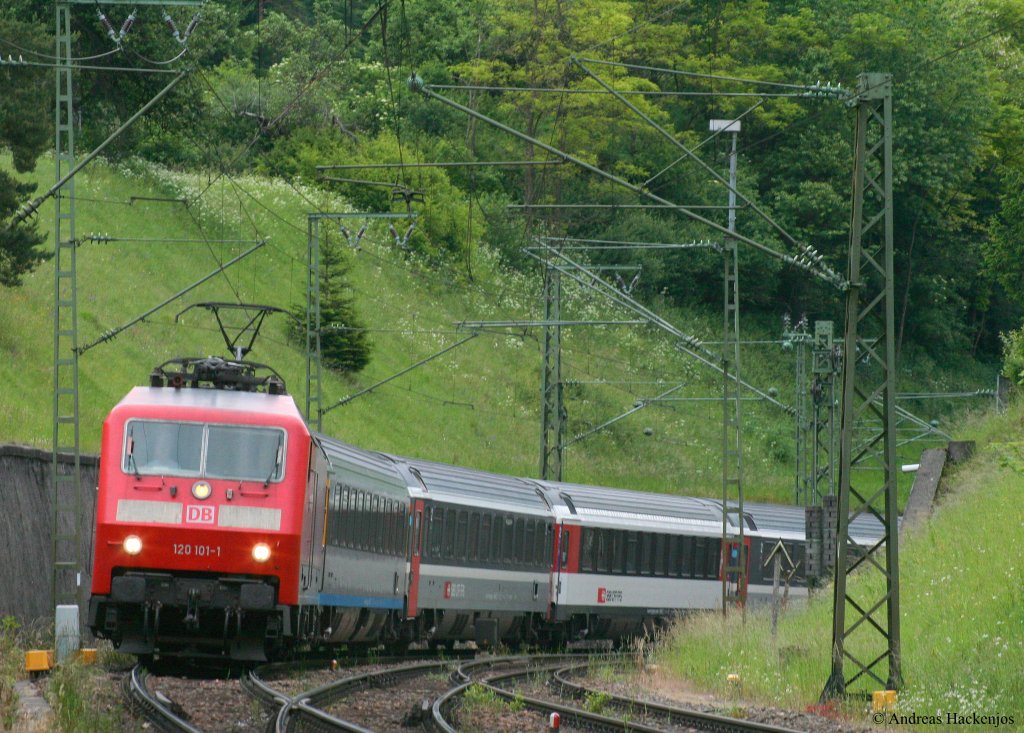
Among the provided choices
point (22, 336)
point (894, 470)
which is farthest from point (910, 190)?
point (894, 470)

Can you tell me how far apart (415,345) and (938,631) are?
125 feet

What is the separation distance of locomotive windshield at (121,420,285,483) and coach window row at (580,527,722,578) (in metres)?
16.5

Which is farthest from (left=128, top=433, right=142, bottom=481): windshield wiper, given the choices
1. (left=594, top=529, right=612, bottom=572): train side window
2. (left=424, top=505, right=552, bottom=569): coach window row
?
(left=594, top=529, right=612, bottom=572): train side window

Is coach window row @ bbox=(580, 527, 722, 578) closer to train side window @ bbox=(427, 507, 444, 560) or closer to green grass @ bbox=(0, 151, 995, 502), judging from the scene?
train side window @ bbox=(427, 507, 444, 560)

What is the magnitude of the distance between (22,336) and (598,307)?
87.5 ft

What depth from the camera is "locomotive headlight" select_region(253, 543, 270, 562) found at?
1590 cm

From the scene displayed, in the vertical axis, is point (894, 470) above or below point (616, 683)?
above

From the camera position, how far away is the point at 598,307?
62188mm

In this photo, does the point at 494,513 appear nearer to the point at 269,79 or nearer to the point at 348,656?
the point at 348,656

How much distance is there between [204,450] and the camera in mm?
16203

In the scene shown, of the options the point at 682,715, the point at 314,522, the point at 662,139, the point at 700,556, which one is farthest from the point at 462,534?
the point at 662,139

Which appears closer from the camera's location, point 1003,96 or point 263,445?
point 263,445

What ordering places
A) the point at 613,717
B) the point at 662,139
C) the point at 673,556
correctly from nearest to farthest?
1. the point at 613,717
2. the point at 673,556
3. the point at 662,139

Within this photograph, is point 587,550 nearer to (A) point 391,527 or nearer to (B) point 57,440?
(A) point 391,527
